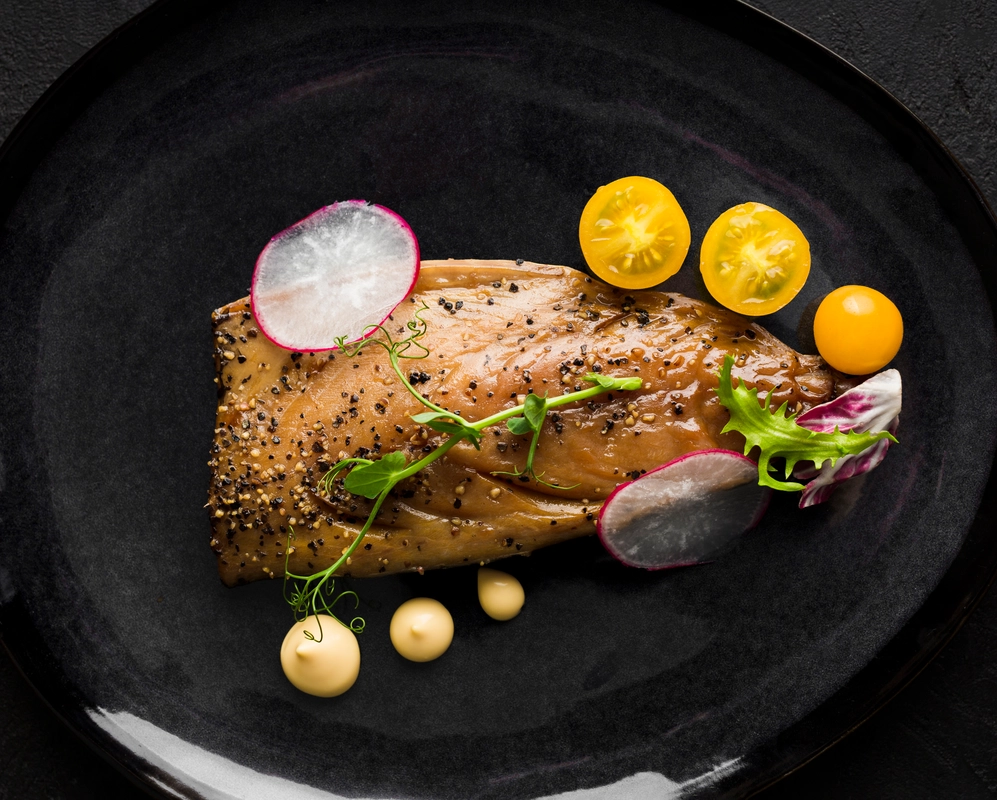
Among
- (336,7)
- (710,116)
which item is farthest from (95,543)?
(710,116)

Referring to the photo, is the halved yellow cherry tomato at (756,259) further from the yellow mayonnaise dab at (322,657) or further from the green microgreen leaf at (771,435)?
the yellow mayonnaise dab at (322,657)

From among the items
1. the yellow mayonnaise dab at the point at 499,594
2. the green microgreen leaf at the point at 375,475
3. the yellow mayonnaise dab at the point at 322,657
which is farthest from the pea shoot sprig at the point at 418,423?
the yellow mayonnaise dab at the point at 499,594

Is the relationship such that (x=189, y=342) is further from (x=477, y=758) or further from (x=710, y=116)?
(x=710, y=116)

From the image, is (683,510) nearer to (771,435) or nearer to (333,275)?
(771,435)

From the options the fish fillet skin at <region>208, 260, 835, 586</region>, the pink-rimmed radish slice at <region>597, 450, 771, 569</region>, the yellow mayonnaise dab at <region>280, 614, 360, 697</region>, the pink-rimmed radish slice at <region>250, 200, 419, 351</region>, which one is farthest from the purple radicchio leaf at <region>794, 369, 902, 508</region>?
the yellow mayonnaise dab at <region>280, 614, 360, 697</region>

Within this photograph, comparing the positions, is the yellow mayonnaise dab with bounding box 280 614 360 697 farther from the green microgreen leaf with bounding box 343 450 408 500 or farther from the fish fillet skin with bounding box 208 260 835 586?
the green microgreen leaf with bounding box 343 450 408 500

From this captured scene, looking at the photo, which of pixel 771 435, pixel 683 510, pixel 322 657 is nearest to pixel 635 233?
pixel 771 435

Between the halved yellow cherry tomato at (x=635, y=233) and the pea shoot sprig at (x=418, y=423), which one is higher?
the halved yellow cherry tomato at (x=635, y=233)
